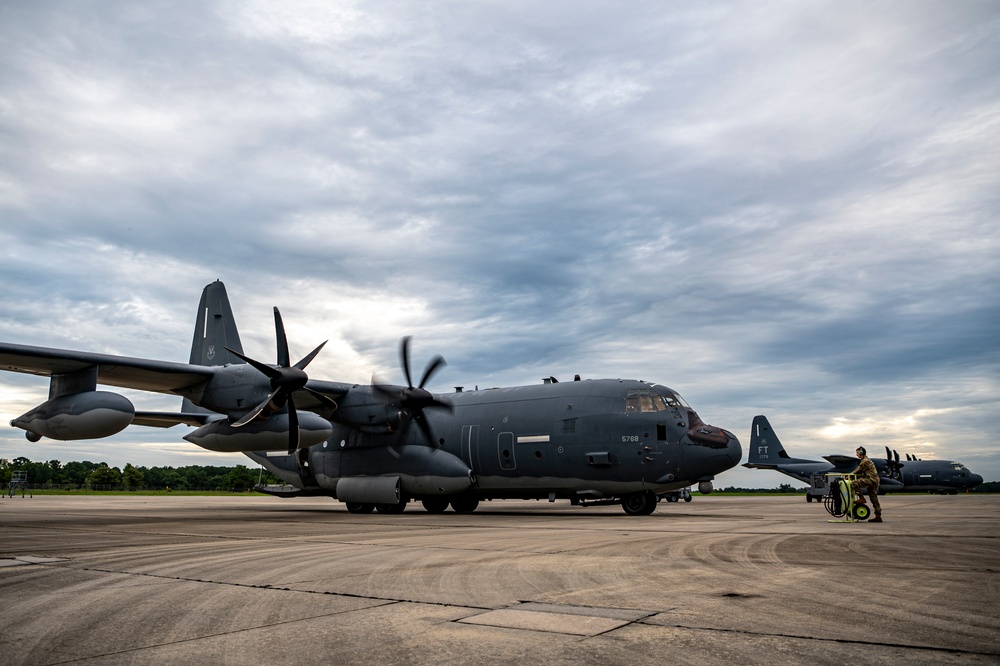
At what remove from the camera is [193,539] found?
13867mm

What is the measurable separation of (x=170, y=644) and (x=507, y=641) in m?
2.32

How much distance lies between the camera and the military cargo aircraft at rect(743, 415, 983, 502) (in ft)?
188

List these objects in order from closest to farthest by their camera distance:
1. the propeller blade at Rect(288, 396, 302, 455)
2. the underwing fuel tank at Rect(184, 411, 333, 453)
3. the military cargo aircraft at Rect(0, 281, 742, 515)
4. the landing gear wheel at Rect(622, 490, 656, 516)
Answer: the military cargo aircraft at Rect(0, 281, 742, 515) → the propeller blade at Rect(288, 396, 302, 455) → the underwing fuel tank at Rect(184, 411, 333, 453) → the landing gear wheel at Rect(622, 490, 656, 516)

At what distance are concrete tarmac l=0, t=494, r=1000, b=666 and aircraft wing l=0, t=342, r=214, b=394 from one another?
9007mm

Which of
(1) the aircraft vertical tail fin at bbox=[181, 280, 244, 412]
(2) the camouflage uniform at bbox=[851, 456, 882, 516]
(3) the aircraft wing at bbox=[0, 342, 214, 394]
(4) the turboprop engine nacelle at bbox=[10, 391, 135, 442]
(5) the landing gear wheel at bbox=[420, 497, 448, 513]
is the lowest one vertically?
(5) the landing gear wheel at bbox=[420, 497, 448, 513]

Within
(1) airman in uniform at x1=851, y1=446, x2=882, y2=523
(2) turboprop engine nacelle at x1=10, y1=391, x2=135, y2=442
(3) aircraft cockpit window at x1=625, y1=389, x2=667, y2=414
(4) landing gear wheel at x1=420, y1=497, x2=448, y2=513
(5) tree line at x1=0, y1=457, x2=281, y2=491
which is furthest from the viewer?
(5) tree line at x1=0, y1=457, x2=281, y2=491

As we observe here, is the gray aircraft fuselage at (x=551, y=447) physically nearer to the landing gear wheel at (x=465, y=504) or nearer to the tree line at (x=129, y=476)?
the landing gear wheel at (x=465, y=504)

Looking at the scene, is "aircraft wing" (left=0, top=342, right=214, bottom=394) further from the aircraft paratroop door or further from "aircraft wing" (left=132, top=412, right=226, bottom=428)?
the aircraft paratroop door

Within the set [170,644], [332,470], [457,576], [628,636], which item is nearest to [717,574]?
[457,576]

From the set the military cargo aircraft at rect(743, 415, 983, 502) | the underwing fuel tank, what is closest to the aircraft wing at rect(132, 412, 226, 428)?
the underwing fuel tank

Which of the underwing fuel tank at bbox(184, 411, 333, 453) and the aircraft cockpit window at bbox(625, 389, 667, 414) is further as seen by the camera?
the aircraft cockpit window at bbox(625, 389, 667, 414)

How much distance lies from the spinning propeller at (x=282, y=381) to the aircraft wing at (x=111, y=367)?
6.72 feet

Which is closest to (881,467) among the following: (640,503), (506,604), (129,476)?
(640,503)

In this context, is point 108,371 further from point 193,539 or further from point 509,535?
point 509,535
